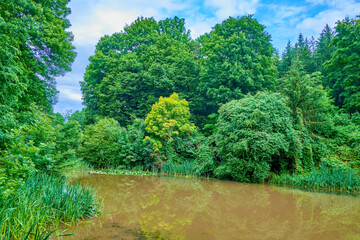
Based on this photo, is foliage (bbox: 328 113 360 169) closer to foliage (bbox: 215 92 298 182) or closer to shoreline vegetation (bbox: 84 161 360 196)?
shoreline vegetation (bbox: 84 161 360 196)

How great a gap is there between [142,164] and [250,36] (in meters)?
14.1

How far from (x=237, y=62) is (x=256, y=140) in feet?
30.1

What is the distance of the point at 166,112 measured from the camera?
16.2 meters

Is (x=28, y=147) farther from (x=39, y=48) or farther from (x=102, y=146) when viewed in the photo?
(x=102, y=146)

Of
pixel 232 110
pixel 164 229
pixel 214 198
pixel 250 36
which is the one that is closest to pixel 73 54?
pixel 232 110

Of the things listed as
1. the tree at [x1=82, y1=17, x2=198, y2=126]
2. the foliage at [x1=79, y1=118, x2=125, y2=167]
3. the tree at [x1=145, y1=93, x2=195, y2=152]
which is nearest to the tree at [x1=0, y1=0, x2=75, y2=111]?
the foliage at [x1=79, y1=118, x2=125, y2=167]

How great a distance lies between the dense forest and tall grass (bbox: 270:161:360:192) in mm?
42

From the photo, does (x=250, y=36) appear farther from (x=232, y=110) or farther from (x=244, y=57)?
(x=232, y=110)

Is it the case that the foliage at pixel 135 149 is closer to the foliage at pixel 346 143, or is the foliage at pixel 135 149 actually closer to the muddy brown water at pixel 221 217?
the muddy brown water at pixel 221 217

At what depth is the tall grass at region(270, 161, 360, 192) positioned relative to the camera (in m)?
9.32

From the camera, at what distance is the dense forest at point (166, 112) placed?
4.59 meters

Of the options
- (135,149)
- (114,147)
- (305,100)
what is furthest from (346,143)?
(114,147)

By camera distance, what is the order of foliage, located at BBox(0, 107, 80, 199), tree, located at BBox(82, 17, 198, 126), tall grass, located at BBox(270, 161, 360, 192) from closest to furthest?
foliage, located at BBox(0, 107, 80, 199), tall grass, located at BBox(270, 161, 360, 192), tree, located at BBox(82, 17, 198, 126)

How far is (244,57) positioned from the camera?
59.9 ft
